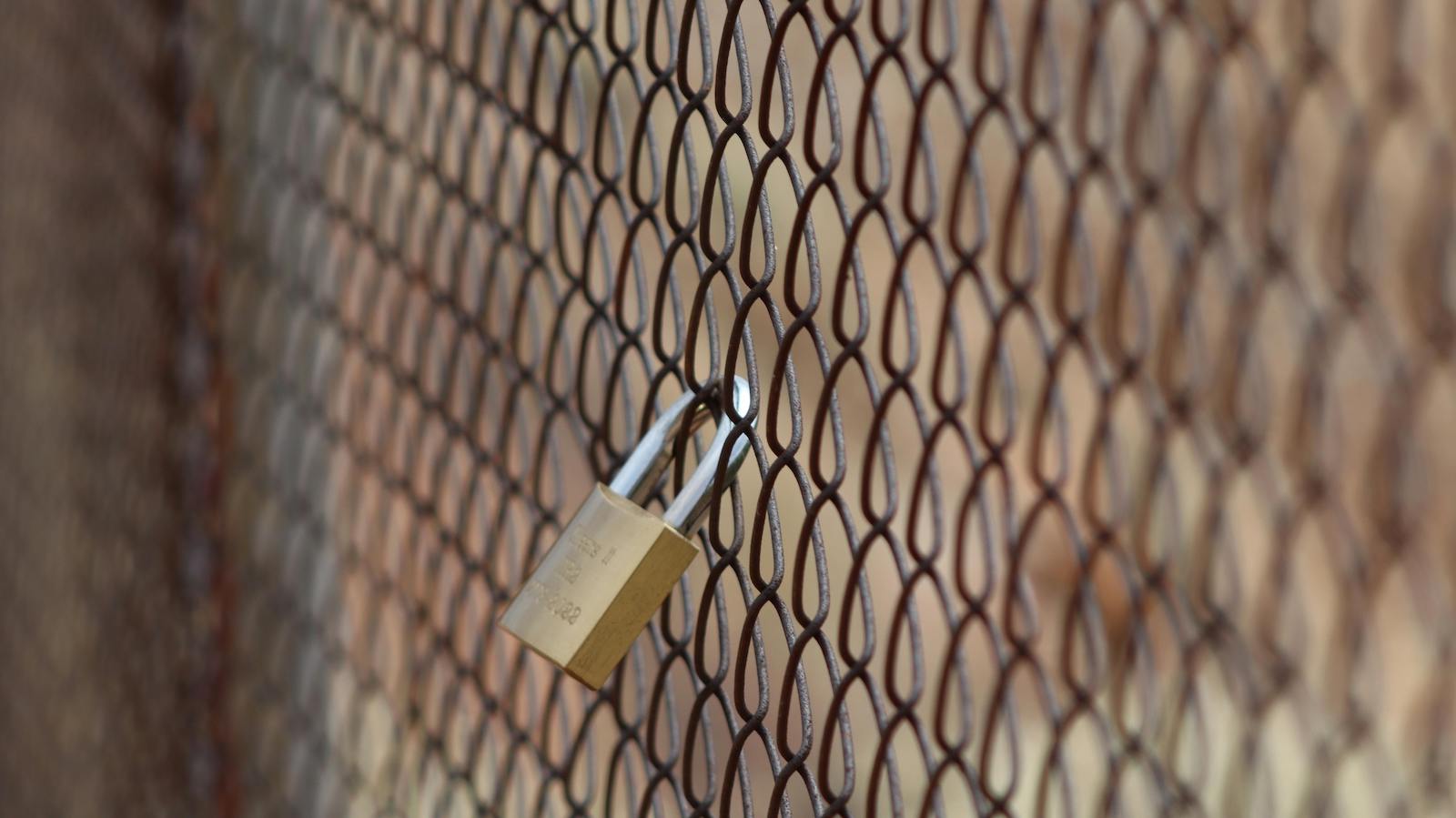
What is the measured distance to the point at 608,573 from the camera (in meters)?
0.46

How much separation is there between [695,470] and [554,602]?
0.19ft

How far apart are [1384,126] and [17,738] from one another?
1.27 m

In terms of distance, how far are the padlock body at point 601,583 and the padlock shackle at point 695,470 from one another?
0.4 inches

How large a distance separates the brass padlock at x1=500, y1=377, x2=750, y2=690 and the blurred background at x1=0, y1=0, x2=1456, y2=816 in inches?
0.5

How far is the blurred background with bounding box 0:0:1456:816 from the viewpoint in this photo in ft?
1.70

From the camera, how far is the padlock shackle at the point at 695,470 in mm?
463

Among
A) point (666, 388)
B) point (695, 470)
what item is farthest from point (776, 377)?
point (666, 388)

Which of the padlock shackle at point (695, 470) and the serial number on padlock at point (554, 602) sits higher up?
the padlock shackle at point (695, 470)

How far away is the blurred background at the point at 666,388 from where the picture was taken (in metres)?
0.52

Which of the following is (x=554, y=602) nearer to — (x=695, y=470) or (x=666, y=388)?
(x=695, y=470)

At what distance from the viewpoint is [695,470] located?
1.57 feet

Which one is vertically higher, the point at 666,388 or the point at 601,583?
the point at 666,388

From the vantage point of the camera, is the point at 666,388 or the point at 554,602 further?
the point at 666,388

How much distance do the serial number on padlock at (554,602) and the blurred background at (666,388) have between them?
0.05 m
